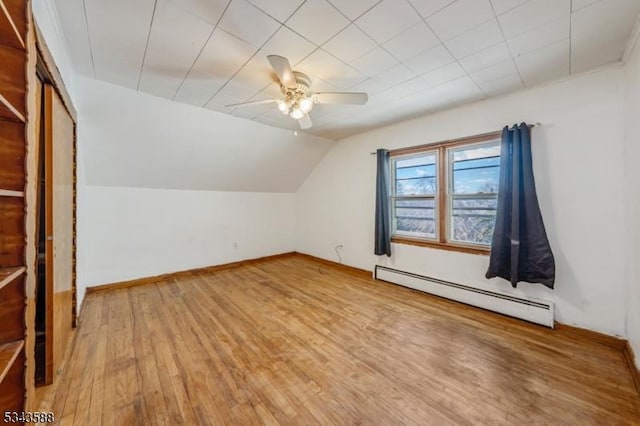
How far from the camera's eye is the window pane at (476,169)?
305cm

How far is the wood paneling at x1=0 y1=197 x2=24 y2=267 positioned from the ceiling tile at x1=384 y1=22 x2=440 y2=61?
245 cm

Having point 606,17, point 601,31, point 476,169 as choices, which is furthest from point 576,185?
point 606,17

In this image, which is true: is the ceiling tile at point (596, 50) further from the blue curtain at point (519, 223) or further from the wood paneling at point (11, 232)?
the wood paneling at point (11, 232)

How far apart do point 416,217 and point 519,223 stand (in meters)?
1.37

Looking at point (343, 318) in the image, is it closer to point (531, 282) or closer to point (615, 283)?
point (531, 282)

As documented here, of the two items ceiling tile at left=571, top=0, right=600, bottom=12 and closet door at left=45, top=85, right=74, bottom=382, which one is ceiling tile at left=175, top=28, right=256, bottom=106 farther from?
ceiling tile at left=571, top=0, right=600, bottom=12

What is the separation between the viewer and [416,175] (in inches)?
151

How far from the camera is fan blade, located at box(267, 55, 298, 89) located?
1731mm

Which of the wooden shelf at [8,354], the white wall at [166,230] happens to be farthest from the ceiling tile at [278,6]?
the white wall at [166,230]

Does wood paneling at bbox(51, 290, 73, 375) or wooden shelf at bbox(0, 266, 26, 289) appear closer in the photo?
wooden shelf at bbox(0, 266, 26, 289)

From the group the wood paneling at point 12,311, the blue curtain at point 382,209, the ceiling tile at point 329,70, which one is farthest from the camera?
the blue curtain at point 382,209

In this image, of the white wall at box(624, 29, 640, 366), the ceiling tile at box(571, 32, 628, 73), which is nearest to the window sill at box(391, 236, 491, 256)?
the white wall at box(624, 29, 640, 366)

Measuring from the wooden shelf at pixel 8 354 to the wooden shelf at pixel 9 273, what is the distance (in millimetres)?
281

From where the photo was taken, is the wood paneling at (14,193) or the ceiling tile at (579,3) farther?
the ceiling tile at (579,3)
